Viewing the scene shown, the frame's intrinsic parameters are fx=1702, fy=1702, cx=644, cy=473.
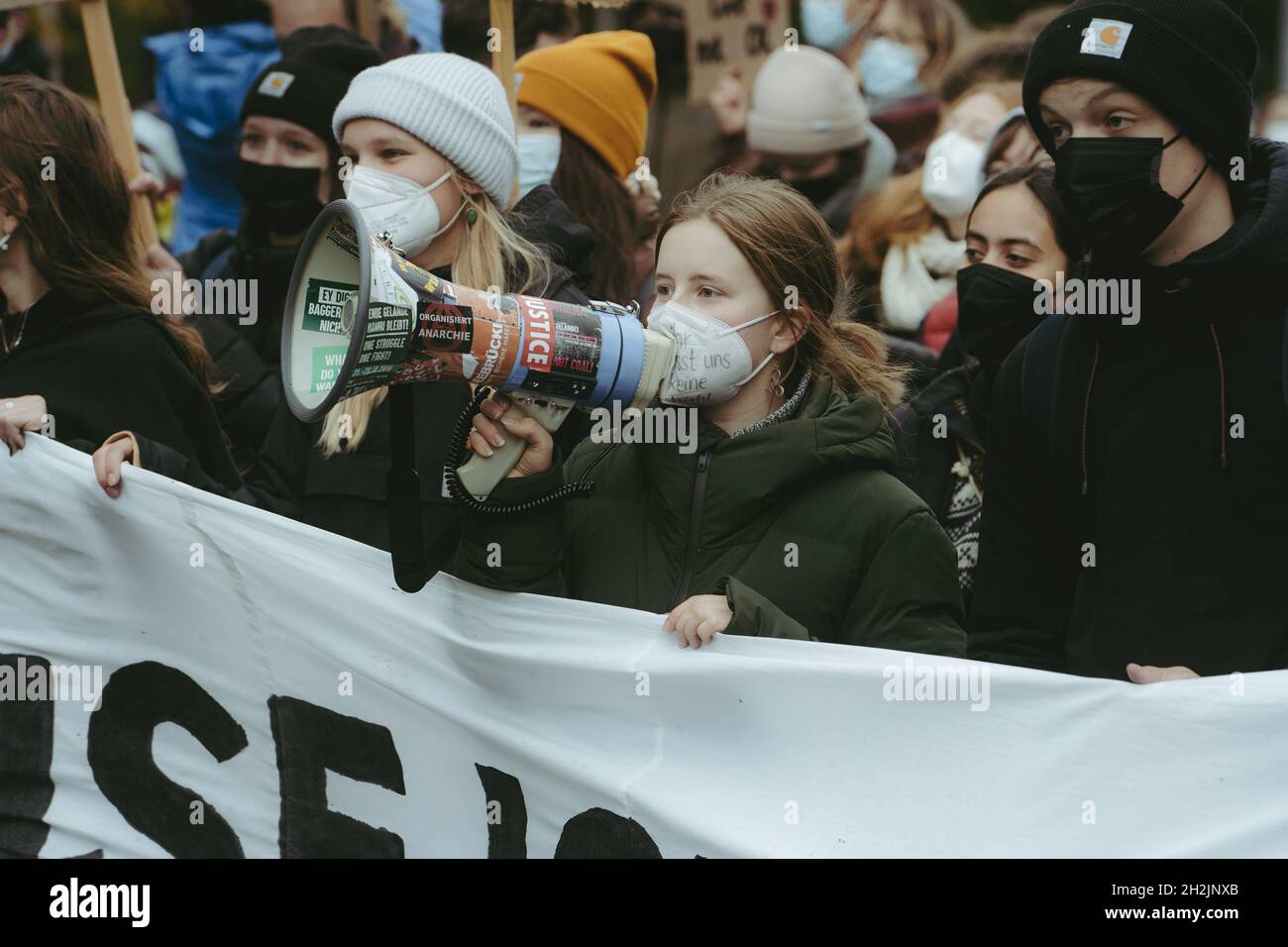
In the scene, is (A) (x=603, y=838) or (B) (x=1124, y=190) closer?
(B) (x=1124, y=190)

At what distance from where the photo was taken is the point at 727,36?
659cm

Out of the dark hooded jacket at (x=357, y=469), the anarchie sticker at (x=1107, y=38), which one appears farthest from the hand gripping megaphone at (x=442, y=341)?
the anarchie sticker at (x=1107, y=38)

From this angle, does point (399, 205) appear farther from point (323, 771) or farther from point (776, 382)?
point (323, 771)

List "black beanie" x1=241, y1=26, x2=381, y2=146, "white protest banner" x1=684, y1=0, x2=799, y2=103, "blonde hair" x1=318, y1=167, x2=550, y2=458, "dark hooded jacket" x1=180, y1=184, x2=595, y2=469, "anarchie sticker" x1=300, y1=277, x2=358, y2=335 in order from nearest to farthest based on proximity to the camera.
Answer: "anarchie sticker" x1=300, y1=277, x2=358, y2=335
"blonde hair" x1=318, y1=167, x2=550, y2=458
"dark hooded jacket" x1=180, y1=184, x2=595, y2=469
"black beanie" x1=241, y1=26, x2=381, y2=146
"white protest banner" x1=684, y1=0, x2=799, y2=103

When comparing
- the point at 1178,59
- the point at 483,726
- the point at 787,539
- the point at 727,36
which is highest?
the point at 1178,59

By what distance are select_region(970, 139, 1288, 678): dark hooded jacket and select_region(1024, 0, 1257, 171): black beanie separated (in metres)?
0.11

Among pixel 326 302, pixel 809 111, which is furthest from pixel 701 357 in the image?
pixel 809 111

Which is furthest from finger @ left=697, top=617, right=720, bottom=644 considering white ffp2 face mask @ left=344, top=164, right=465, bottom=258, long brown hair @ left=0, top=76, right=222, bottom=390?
long brown hair @ left=0, top=76, right=222, bottom=390

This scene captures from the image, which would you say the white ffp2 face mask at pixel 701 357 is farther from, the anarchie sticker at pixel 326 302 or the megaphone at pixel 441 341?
the anarchie sticker at pixel 326 302

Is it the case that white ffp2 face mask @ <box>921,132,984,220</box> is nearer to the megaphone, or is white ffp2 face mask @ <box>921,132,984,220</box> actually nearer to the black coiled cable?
the megaphone

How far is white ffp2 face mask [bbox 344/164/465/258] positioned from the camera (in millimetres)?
3555

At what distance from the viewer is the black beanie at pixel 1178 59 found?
2.73 m

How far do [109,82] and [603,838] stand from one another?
2920 millimetres
